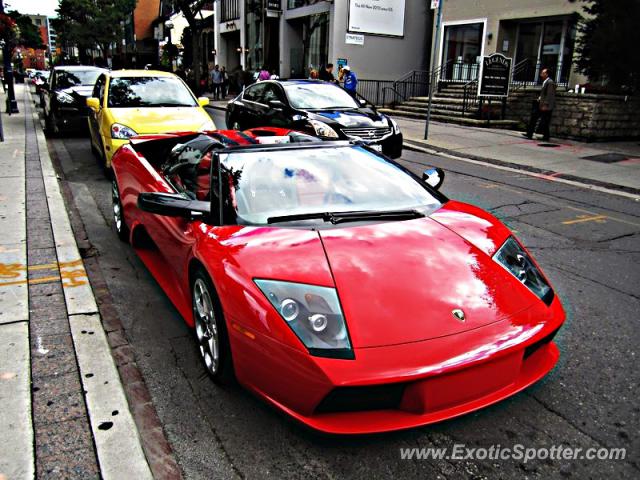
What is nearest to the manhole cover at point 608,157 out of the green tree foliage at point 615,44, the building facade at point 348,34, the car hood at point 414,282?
the green tree foliage at point 615,44

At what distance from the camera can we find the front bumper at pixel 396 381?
2.31 m

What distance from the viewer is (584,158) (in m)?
12.1

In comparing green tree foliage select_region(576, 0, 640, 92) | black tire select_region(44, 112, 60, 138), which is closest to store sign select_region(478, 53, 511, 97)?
green tree foliage select_region(576, 0, 640, 92)

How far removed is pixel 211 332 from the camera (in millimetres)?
3080

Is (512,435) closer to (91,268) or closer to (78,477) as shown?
(78,477)

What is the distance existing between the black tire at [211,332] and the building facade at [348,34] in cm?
2202

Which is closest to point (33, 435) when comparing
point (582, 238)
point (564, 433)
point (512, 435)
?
point (512, 435)

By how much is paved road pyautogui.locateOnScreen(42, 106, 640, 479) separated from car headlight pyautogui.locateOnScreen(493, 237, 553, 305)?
0.54 metres

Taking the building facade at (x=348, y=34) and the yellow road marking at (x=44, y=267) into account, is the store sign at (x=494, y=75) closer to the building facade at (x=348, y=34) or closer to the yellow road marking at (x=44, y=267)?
the building facade at (x=348, y=34)

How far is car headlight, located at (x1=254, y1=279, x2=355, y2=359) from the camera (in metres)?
2.39

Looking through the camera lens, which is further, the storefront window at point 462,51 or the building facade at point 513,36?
the storefront window at point 462,51

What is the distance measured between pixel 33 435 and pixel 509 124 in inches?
652

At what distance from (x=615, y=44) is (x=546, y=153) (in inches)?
139

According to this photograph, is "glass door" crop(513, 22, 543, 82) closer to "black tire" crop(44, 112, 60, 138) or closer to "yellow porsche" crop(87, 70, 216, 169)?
"yellow porsche" crop(87, 70, 216, 169)
